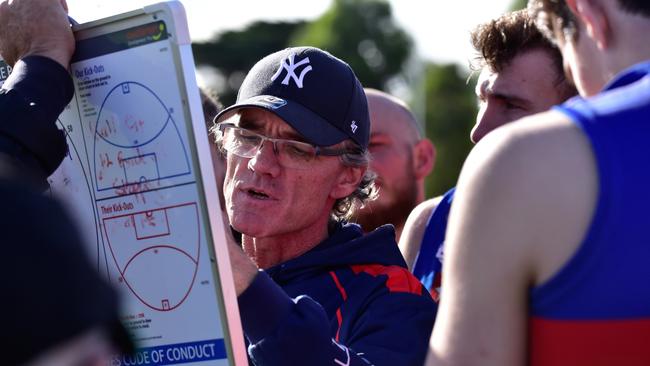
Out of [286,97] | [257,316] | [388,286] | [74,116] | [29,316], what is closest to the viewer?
[29,316]

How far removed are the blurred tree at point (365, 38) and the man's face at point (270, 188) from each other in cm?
→ 5321

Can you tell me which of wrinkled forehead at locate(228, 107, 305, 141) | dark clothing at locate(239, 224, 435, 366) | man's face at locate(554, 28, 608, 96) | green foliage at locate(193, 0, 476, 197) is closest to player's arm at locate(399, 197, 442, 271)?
dark clothing at locate(239, 224, 435, 366)

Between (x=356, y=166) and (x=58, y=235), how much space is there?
7.54 feet

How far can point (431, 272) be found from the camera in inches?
155

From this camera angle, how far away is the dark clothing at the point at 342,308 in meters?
2.56

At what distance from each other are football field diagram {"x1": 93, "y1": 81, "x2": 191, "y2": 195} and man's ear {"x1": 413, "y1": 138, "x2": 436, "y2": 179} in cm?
348

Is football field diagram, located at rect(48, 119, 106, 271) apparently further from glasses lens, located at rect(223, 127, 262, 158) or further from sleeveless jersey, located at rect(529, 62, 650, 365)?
sleeveless jersey, located at rect(529, 62, 650, 365)

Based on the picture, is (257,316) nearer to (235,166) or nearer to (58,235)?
(235,166)

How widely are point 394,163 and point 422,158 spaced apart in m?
0.32

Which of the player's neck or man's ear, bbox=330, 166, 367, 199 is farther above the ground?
man's ear, bbox=330, 166, 367, 199

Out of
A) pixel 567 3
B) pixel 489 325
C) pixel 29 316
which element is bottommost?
pixel 489 325

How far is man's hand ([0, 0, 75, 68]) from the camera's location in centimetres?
266

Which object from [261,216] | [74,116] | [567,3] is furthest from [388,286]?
[567,3]

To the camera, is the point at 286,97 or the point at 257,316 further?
the point at 286,97
